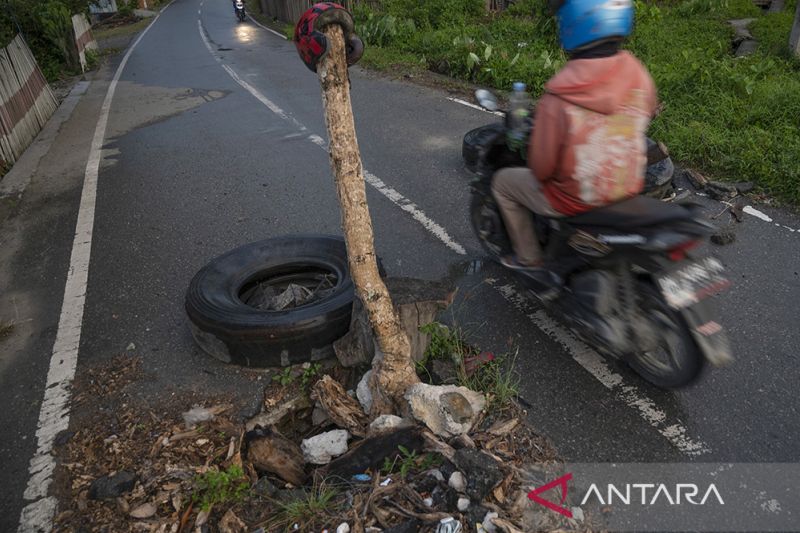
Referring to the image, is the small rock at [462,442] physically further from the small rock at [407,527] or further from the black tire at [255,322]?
the black tire at [255,322]

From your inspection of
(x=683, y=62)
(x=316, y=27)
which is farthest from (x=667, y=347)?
(x=683, y=62)

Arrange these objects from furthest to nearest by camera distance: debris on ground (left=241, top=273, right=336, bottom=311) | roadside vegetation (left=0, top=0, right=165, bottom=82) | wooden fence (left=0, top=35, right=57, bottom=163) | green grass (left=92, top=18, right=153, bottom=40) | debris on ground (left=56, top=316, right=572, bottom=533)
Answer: green grass (left=92, top=18, right=153, bottom=40) → roadside vegetation (left=0, top=0, right=165, bottom=82) → wooden fence (left=0, top=35, right=57, bottom=163) → debris on ground (left=241, top=273, right=336, bottom=311) → debris on ground (left=56, top=316, right=572, bottom=533)

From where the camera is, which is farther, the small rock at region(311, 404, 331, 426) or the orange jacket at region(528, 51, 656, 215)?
the small rock at region(311, 404, 331, 426)

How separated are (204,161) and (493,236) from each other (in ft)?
16.3

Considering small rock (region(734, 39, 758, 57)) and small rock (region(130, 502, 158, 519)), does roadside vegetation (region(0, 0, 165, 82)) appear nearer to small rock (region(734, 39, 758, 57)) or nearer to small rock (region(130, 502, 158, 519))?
small rock (region(130, 502, 158, 519))

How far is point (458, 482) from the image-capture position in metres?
2.72

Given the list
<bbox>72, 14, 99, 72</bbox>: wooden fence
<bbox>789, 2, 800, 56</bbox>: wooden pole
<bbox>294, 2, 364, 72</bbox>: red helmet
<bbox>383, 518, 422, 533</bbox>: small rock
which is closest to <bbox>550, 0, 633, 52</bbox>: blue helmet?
<bbox>294, 2, 364, 72</bbox>: red helmet

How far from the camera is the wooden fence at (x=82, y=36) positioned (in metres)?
16.9

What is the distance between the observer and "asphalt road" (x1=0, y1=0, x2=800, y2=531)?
321 centimetres

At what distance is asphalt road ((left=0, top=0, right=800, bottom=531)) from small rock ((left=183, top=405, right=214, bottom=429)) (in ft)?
0.84

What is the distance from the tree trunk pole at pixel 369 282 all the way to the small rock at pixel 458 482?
51 cm

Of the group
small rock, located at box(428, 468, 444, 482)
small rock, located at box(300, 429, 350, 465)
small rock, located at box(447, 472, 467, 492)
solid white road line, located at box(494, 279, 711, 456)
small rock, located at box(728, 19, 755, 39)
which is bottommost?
solid white road line, located at box(494, 279, 711, 456)

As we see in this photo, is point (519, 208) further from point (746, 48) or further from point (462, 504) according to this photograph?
point (746, 48)

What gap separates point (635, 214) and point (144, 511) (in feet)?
9.40
